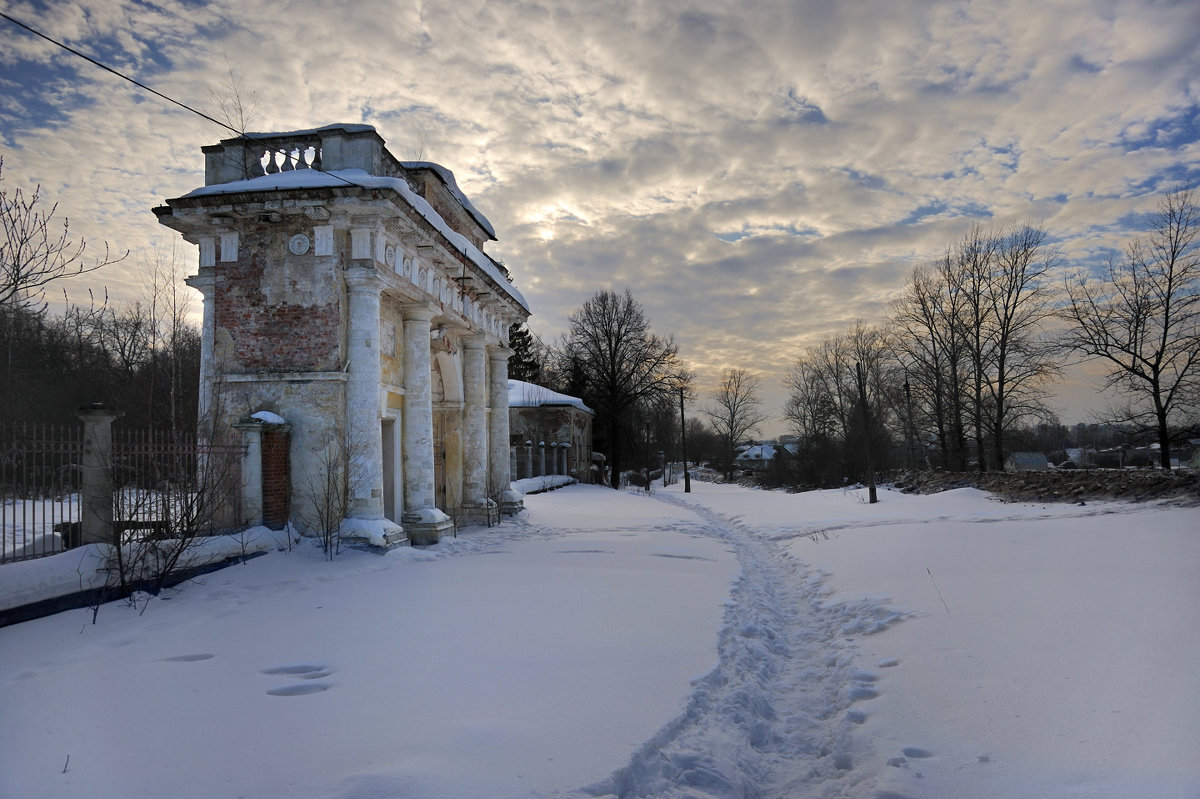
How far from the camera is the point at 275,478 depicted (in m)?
10.3

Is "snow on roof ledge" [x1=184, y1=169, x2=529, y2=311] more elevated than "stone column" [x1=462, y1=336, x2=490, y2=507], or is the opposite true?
"snow on roof ledge" [x1=184, y1=169, x2=529, y2=311]

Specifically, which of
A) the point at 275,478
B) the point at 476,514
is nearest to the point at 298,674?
the point at 275,478

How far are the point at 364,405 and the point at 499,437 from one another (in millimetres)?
7436

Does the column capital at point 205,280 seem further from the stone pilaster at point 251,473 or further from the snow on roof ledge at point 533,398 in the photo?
the snow on roof ledge at point 533,398

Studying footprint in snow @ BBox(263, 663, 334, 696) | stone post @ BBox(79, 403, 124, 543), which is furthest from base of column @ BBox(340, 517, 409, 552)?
footprint in snow @ BBox(263, 663, 334, 696)

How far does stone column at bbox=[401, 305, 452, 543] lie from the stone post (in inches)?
205

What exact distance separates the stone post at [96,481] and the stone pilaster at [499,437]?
10059 millimetres

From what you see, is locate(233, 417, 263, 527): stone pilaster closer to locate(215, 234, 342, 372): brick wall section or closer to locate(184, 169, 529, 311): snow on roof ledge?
locate(215, 234, 342, 372): brick wall section

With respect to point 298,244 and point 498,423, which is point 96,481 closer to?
point 298,244

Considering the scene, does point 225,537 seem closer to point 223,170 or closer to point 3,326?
point 223,170

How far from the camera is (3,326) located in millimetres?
20422

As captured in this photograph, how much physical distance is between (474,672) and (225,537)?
5997 mm

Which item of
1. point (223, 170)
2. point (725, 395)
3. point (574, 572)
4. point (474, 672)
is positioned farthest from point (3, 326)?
point (725, 395)

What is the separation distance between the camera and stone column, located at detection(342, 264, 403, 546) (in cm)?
1058
